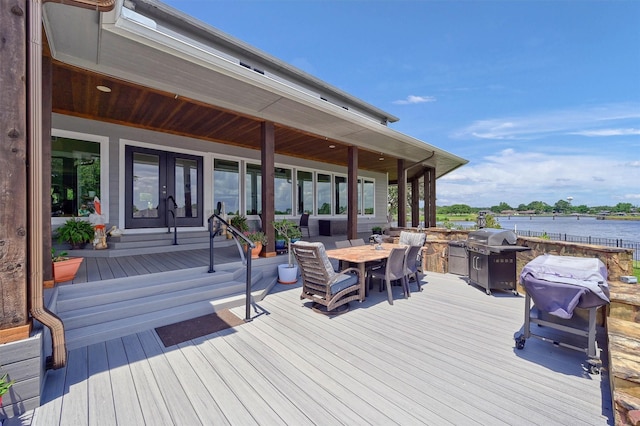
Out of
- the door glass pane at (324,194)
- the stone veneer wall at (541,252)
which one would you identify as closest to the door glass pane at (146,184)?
the door glass pane at (324,194)

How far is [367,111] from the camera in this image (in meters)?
12.2

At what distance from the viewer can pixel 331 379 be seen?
2.23m

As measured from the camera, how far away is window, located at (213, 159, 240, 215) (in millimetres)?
7664

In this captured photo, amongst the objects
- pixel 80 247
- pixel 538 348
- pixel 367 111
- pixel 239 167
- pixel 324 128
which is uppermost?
pixel 367 111

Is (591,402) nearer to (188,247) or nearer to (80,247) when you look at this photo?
(188,247)

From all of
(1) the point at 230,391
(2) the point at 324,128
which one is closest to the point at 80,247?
(1) the point at 230,391

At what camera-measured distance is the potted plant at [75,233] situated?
16.6 feet

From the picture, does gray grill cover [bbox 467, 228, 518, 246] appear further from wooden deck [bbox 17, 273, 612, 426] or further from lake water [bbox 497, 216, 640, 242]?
lake water [bbox 497, 216, 640, 242]

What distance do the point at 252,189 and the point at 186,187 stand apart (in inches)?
78.8

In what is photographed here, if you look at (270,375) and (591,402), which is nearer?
(591,402)

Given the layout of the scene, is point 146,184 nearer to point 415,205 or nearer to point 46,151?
point 46,151

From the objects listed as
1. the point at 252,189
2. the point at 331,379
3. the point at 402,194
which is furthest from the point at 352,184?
the point at 331,379

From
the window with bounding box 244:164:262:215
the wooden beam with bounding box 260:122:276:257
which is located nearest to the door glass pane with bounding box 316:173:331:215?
the window with bounding box 244:164:262:215

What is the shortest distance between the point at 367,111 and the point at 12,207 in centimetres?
1219
